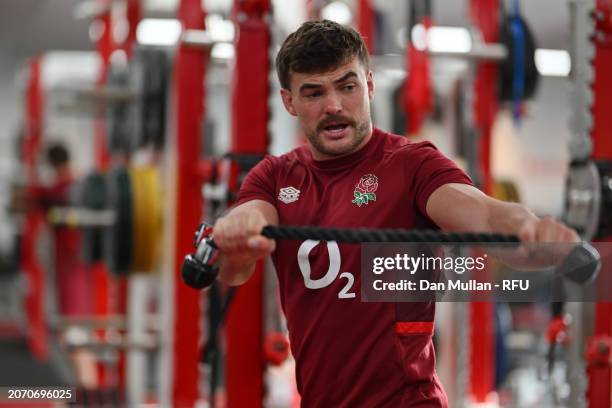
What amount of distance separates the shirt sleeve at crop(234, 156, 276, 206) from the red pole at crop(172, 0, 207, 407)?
77.6 inches

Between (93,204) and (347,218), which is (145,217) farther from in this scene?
(347,218)

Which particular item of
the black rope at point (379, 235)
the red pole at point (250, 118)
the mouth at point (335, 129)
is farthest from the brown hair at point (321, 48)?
the red pole at point (250, 118)

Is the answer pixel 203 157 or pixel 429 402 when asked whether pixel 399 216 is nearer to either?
pixel 429 402

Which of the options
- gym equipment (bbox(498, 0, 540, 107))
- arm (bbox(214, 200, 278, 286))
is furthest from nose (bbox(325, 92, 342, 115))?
gym equipment (bbox(498, 0, 540, 107))

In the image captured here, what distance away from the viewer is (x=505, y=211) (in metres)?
1.81

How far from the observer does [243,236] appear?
183 centimetres

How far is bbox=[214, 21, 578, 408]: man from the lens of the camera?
75.5 inches

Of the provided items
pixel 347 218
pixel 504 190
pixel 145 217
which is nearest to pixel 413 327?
pixel 347 218

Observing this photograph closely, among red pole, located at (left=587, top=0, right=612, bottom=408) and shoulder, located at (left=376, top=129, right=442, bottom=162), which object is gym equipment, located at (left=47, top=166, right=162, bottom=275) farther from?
shoulder, located at (left=376, top=129, right=442, bottom=162)

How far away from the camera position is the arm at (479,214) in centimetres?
168

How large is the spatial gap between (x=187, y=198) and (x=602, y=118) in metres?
1.80

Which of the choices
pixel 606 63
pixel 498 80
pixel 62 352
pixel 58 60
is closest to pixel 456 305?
pixel 498 80

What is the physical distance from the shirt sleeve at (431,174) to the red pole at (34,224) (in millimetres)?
7006

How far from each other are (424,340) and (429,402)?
0.12m
